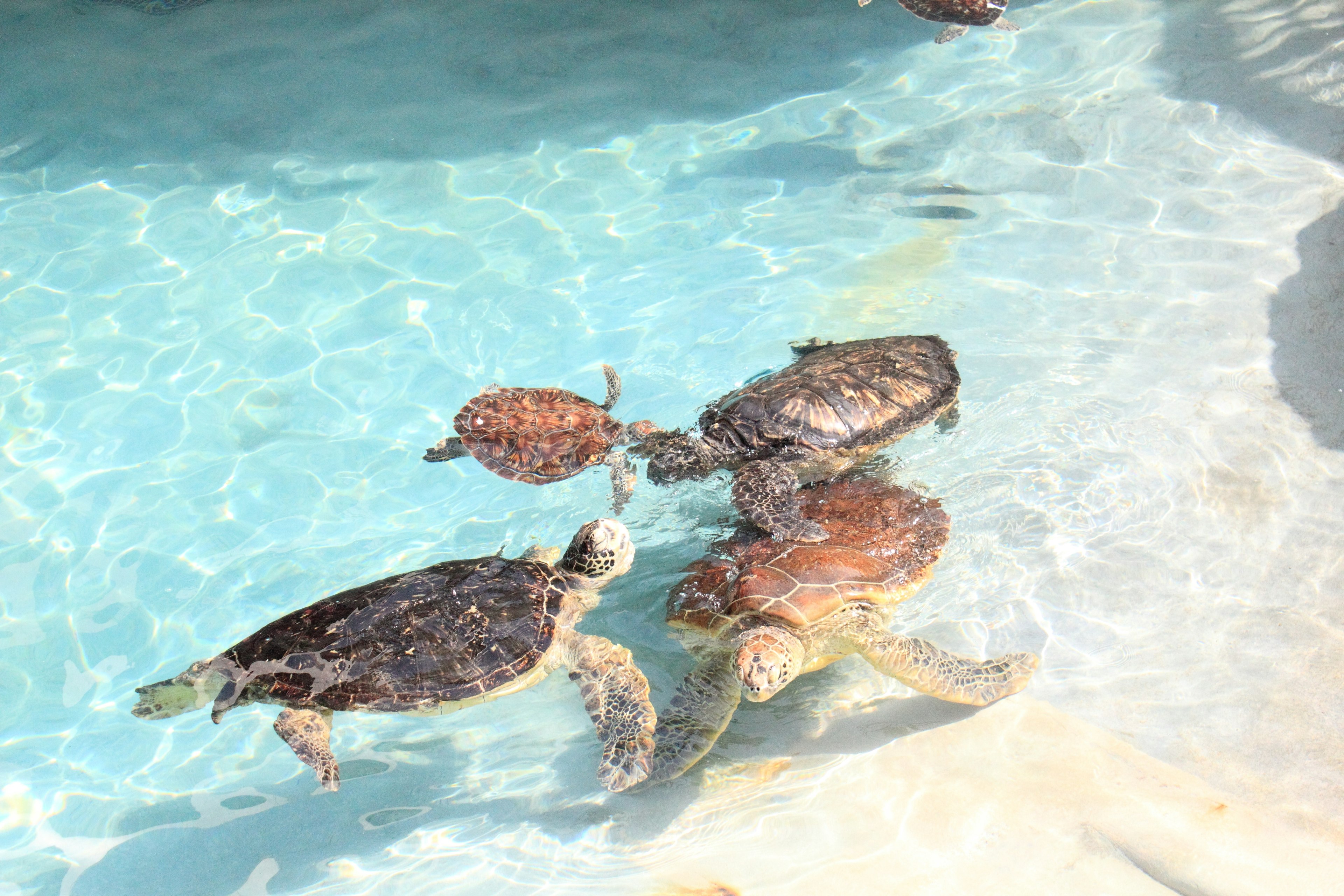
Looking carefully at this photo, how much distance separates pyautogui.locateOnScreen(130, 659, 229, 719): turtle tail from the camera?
425 centimetres

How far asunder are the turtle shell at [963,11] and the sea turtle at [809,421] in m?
4.51

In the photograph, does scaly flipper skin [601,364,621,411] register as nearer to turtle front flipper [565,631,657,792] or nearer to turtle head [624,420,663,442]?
turtle head [624,420,663,442]

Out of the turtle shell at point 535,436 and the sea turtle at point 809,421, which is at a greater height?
the sea turtle at point 809,421

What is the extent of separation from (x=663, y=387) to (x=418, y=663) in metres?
3.19

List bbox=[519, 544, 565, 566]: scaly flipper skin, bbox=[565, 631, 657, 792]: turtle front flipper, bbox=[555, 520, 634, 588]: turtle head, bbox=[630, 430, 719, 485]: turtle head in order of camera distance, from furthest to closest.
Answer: bbox=[630, 430, 719, 485]: turtle head < bbox=[519, 544, 565, 566]: scaly flipper skin < bbox=[555, 520, 634, 588]: turtle head < bbox=[565, 631, 657, 792]: turtle front flipper

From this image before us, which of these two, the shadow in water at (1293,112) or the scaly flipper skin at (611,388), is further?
the scaly flipper skin at (611,388)

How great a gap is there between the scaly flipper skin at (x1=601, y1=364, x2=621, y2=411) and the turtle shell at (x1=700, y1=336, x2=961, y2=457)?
92 cm

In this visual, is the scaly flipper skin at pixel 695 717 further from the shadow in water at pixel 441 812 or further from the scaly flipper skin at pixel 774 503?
the scaly flipper skin at pixel 774 503

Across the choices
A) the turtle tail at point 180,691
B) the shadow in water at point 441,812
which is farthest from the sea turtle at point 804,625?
the turtle tail at point 180,691

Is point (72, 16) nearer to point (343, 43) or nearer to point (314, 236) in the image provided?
point (343, 43)

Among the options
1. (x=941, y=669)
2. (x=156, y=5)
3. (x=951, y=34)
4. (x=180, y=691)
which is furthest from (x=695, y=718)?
(x=156, y=5)

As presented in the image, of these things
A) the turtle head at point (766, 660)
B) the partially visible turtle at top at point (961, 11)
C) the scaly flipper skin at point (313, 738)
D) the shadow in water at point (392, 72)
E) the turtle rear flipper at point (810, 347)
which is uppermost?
the partially visible turtle at top at point (961, 11)

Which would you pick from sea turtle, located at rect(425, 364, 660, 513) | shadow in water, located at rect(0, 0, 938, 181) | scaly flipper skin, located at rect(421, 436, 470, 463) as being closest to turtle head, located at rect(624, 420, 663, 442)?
sea turtle, located at rect(425, 364, 660, 513)

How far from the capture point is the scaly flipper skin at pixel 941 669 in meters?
4.06
